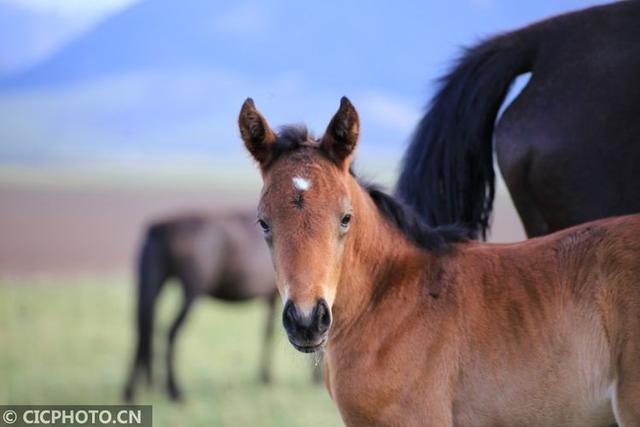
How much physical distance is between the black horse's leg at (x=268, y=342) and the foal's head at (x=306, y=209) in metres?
8.11

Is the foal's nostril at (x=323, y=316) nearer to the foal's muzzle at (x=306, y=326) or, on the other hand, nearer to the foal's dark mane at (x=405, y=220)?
the foal's muzzle at (x=306, y=326)

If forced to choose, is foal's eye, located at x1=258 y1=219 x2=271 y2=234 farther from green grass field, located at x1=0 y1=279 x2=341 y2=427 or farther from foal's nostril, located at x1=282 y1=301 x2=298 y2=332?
green grass field, located at x1=0 y1=279 x2=341 y2=427

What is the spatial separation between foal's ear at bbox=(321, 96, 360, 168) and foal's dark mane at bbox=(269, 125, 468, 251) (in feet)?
0.29

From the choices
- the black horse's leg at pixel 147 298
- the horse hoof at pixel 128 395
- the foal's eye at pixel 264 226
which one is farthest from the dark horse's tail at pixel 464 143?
the black horse's leg at pixel 147 298

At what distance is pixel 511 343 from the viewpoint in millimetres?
3951

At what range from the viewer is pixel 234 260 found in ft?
40.2

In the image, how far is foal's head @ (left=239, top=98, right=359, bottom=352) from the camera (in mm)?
3703

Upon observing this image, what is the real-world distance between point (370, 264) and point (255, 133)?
754mm

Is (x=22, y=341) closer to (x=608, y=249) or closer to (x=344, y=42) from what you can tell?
(x=608, y=249)

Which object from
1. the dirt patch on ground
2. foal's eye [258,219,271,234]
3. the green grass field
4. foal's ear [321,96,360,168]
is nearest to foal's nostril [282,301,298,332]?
foal's eye [258,219,271,234]

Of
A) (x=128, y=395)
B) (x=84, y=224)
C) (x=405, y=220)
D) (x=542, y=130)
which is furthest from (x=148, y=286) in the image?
(x=84, y=224)

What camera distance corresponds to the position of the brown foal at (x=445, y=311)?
150 inches

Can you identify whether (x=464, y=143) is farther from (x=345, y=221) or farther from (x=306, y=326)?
(x=306, y=326)

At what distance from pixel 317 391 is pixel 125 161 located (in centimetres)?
8743
